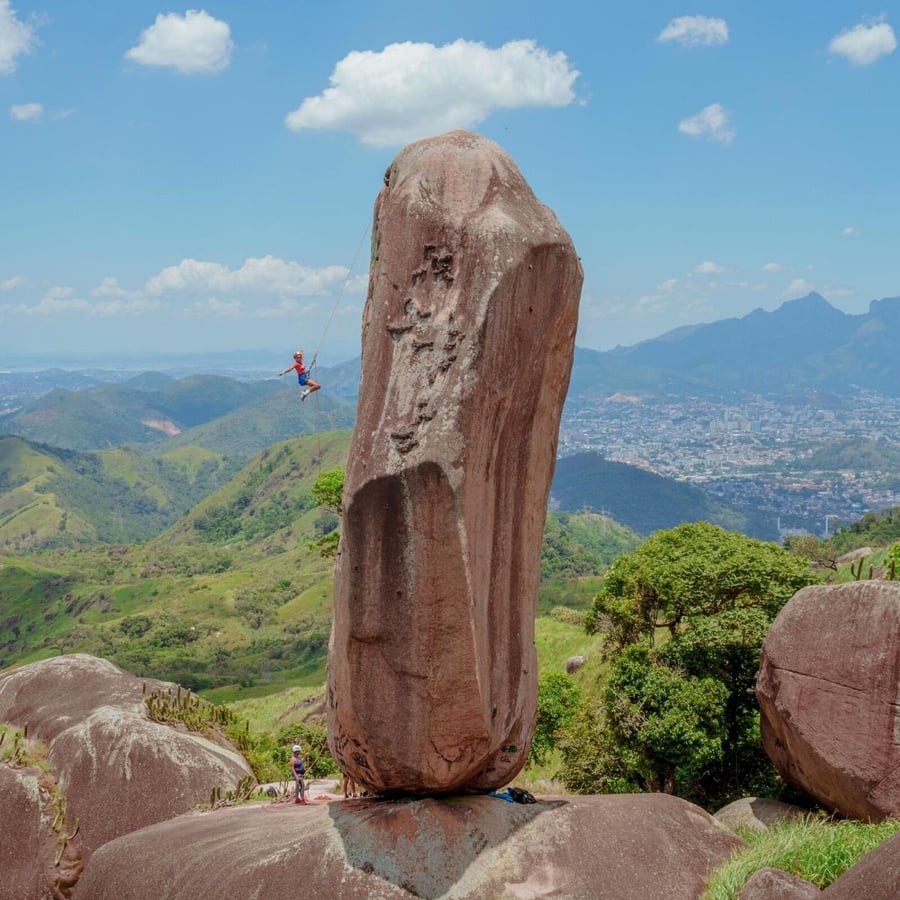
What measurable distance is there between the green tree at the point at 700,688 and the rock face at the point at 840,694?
9.66 ft

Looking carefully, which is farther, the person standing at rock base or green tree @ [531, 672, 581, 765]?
green tree @ [531, 672, 581, 765]

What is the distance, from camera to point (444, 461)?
11336 millimetres

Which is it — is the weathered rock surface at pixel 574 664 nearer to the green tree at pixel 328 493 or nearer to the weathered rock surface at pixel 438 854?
the green tree at pixel 328 493

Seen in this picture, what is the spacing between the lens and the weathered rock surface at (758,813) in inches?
671

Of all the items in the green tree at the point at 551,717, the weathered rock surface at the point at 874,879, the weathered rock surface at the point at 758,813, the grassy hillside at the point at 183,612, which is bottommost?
the grassy hillside at the point at 183,612

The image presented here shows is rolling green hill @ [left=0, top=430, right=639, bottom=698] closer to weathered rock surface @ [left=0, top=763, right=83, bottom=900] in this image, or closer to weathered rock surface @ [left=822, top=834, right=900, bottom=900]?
weathered rock surface @ [left=0, top=763, right=83, bottom=900]

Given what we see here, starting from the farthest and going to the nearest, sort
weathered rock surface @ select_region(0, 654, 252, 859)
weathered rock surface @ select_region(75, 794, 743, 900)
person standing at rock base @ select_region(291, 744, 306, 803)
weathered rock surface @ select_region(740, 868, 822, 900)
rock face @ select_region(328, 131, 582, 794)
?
1. weathered rock surface @ select_region(0, 654, 252, 859)
2. person standing at rock base @ select_region(291, 744, 306, 803)
3. weathered rock surface @ select_region(75, 794, 743, 900)
4. rock face @ select_region(328, 131, 582, 794)
5. weathered rock surface @ select_region(740, 868, 822, 900)

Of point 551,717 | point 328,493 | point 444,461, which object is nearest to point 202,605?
Result: point 328,493

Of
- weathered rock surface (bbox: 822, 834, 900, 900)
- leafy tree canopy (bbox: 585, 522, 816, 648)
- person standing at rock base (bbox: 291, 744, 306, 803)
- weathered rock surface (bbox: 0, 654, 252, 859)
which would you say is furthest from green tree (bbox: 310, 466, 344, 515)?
weathered rock surface (bbox: 822, 834, 900, 900)

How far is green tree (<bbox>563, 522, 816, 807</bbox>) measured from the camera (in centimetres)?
2067

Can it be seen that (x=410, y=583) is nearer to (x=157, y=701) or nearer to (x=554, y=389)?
(x=554, y=389)

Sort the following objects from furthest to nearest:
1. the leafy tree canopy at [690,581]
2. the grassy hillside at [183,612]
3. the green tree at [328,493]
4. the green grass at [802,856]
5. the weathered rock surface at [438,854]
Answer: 1. the grassy hillside at [183,612]
2. the green tree at [328,493]
3. the leafy tree canopy at [690,581]
4. the weathered rock surface at [438,854]
5. the green grass at [802,856]

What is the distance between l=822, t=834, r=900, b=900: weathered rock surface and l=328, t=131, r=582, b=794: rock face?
4.88m

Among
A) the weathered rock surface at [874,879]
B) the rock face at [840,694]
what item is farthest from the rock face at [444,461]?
the rock face at [840,694]
